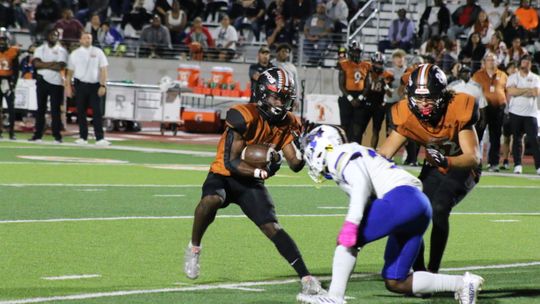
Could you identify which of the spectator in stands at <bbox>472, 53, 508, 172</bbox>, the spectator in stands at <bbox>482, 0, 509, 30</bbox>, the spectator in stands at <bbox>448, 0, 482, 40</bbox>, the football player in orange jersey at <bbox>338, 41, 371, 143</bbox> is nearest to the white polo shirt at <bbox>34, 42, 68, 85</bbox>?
the football player in orange jersey at <bbox>338, 41, 371, 143</bbox>

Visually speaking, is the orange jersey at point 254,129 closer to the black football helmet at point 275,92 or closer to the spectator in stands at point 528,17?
the black football helmet at point 275,92

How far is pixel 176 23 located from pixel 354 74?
11.3 m

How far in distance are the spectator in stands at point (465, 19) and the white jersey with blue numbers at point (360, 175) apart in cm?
1986

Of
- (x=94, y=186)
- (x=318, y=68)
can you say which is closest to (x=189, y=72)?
(x=318, y=68)

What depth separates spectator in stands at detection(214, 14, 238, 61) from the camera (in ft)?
93.8

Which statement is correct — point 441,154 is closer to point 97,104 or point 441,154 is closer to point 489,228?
point 489,228

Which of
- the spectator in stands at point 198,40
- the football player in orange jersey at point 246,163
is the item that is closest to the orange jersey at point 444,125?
the football player in orange jersey at point 246,163

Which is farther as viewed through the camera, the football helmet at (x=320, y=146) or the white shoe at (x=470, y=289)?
the white shoe at (x=470, y=289)

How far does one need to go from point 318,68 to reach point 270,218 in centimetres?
1936

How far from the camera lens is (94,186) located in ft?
47.5

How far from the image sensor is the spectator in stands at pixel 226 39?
93.8ft

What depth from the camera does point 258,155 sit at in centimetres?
769

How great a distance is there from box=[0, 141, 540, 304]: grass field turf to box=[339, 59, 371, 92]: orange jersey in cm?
328

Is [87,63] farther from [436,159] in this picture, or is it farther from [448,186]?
[436,159]
